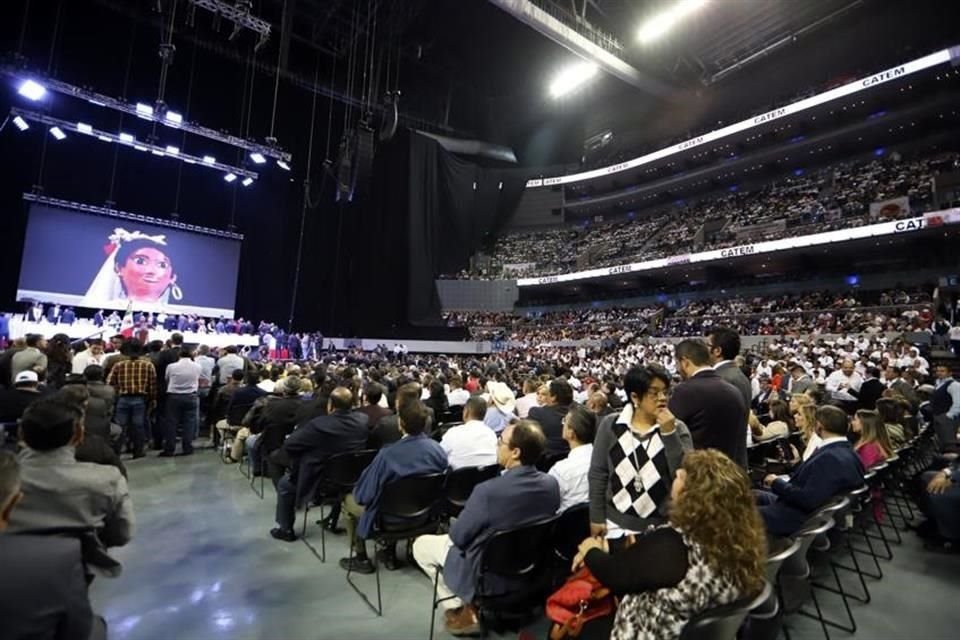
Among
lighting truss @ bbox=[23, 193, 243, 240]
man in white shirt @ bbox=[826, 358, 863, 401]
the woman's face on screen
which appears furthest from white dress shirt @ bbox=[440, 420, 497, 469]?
lighting truss @ bbox=[23, 193, 243, 240]

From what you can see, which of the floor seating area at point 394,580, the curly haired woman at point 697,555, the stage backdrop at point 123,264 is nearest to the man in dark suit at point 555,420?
the floor seating area at point 394,580

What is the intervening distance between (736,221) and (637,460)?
72.6ft

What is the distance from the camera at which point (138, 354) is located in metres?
6.11

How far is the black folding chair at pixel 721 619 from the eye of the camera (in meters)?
1.33

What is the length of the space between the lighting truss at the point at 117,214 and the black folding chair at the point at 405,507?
620 inches

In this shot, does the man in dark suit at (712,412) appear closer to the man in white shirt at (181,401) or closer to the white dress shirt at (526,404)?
the white dress shirt at (526,404)

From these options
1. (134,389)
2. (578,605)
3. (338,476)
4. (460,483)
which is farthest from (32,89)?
(578,605)

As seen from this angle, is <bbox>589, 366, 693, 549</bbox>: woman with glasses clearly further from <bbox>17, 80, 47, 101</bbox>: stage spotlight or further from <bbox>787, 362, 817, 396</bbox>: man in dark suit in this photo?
<bbox>17, 80, 47, 101</bbox>: stage spotlight

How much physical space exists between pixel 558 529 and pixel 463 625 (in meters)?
0.79

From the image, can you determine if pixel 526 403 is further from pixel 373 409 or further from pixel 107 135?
pixel 107 135

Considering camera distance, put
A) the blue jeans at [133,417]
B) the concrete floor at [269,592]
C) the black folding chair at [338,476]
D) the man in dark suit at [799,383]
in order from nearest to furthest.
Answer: the concrete floor at [269,592] < the black folding chair at [338,476] < the blue jeans at [133,417] < the man in dark suit at [799,383]

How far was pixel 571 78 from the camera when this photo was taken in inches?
850

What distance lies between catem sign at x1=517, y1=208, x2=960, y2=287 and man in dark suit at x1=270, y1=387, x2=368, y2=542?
17.4m

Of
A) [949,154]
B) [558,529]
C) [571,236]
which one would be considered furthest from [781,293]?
[558,529]
